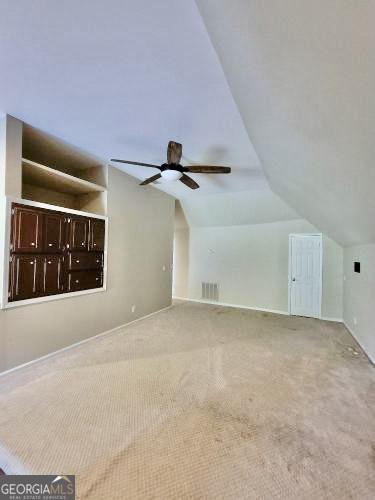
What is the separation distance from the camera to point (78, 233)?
329cm

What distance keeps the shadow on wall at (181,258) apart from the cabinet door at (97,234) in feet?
10.6

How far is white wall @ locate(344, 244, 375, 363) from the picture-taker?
301cm

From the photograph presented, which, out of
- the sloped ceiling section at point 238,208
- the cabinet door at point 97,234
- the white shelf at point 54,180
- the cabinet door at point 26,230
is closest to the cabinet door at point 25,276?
the cabinet door at point 26,230

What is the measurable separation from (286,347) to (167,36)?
3872mm

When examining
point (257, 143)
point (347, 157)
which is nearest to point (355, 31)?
point (347, 157)

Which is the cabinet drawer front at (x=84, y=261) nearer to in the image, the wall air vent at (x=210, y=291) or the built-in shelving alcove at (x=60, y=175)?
the built-in shelving alcove at (x=60, y=175)

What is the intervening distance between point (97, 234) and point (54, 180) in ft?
3.30

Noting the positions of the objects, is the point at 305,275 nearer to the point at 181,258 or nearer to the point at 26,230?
the point at 181,258

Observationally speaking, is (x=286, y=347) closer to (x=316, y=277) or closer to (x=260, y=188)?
(x=316, y=277)

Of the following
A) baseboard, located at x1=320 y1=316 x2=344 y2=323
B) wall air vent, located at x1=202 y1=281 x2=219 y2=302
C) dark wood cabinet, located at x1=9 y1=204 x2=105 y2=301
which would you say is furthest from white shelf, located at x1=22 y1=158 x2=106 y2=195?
baseboard, located at x1=320 y1=316 x2=344 y2=323

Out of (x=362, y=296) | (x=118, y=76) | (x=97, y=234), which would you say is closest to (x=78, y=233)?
(x=97, y=234)

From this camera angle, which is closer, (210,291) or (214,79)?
(214,79)

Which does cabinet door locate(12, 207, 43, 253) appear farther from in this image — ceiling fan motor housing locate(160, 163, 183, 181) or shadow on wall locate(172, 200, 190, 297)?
shadow on wall locate(172, 200, 190, 297)

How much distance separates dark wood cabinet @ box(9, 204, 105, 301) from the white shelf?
564 millimetres
